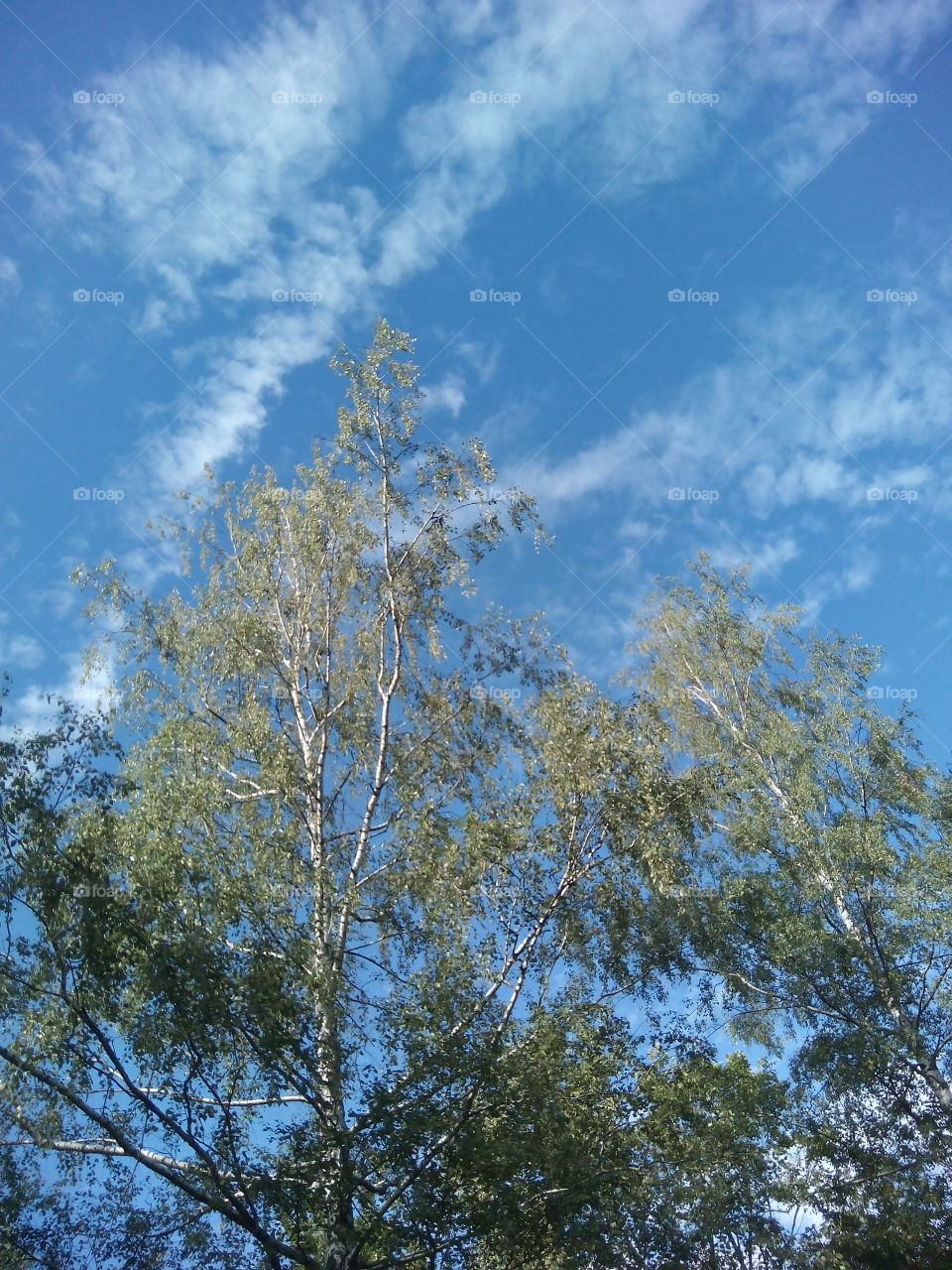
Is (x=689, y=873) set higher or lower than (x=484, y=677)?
lower

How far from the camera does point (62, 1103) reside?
39.4 ft

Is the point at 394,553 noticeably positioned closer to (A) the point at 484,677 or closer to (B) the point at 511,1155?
(A) the point at 484,677

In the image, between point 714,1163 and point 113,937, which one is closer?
point 113,937

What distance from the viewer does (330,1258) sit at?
41.1 feet

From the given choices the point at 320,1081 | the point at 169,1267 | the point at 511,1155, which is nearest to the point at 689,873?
the point at 511,1155

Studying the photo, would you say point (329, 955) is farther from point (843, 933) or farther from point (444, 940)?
point (843, 933)

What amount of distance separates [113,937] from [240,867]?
2.14 meters

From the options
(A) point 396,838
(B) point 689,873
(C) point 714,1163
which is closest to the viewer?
(C) point 714,1163

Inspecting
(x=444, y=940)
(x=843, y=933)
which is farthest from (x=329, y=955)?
(x=843, y=933)

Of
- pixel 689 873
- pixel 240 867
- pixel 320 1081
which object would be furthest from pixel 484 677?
pixel 320 1081

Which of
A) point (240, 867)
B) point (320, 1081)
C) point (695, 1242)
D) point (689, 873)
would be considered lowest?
point (695, 1242)

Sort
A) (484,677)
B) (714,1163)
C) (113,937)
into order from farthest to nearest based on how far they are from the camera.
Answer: (484,677) → (714,1163) → (113,937)

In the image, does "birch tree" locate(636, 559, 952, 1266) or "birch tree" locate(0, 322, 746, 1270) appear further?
"birch tree" locate(636, 559, 952, 1266)

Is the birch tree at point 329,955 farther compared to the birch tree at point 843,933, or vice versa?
the birch tree at point 843,933
